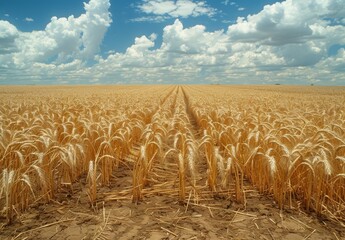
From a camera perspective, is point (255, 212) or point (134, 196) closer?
point (255, 212)

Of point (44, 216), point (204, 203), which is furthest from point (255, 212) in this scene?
point (44, 216)

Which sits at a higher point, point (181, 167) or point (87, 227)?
point (181, 167)

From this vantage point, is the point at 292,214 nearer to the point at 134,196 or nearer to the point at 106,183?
the point at 134,196

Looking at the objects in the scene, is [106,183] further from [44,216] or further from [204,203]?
[204,203]

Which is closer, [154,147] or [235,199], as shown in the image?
[235,199]

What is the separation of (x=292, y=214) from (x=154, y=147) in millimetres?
2767

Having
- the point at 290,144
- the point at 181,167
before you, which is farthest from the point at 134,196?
the point at 290,144

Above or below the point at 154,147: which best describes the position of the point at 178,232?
below

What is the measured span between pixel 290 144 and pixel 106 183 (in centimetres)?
338

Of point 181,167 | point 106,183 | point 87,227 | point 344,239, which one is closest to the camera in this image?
point 344,239

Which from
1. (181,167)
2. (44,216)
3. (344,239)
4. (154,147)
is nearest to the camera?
(344,239)

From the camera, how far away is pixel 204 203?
12.6 feet

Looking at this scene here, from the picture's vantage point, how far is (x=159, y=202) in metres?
3.90

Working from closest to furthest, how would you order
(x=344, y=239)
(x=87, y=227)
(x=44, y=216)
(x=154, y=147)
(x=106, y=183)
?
(x=344, y=239) → (x=87, y=227) → (x=44, y=216) → (x=106, y=183) → (x=154, y=147)
